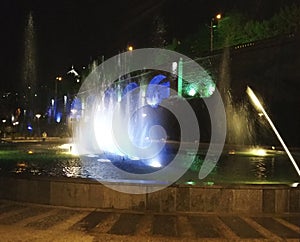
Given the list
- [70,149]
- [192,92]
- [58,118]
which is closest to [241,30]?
[192,92]

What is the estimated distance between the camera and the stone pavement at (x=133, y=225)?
753 cm

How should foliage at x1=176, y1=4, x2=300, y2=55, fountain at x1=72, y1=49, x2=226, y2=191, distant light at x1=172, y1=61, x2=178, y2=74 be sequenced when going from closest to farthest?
1. fountain at x1=72, y1=49, x2=226, y2=191
2. foliage at x1=176, y1=4, x2=300, y2=55
3. distant light at x1=172, y1=61, x2=178, y2=74

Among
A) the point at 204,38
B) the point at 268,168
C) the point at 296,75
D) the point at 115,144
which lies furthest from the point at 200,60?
the point at 268,168

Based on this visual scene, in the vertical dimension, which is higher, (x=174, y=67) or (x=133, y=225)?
(x=174, y=67)

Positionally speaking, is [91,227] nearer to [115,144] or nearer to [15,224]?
[15,224]

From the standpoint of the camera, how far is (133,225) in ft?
27.2

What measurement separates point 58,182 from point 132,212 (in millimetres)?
1767

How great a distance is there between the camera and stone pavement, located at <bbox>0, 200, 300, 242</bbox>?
24.7 feet

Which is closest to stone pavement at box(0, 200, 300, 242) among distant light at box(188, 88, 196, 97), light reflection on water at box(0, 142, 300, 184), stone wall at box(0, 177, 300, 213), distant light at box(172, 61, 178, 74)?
stone wall at box(0, 177, 300, 213)

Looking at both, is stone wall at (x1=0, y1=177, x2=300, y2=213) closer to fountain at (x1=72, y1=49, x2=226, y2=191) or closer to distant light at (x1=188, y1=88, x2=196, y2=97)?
fountain at (x1=72, y1=49, x2=226, y2=191)

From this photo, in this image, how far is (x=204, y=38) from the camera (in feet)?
231

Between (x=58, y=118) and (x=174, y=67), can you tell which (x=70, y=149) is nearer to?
(x=174, y=67)

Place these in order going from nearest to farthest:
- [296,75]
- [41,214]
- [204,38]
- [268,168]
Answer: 1. [41,214]
2. [268,168]
3. [296,75]
4. [204,38]

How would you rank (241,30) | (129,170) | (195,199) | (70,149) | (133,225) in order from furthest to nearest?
(241,30) → (70,149) → (129,170) → (195,199) → (133,225)
